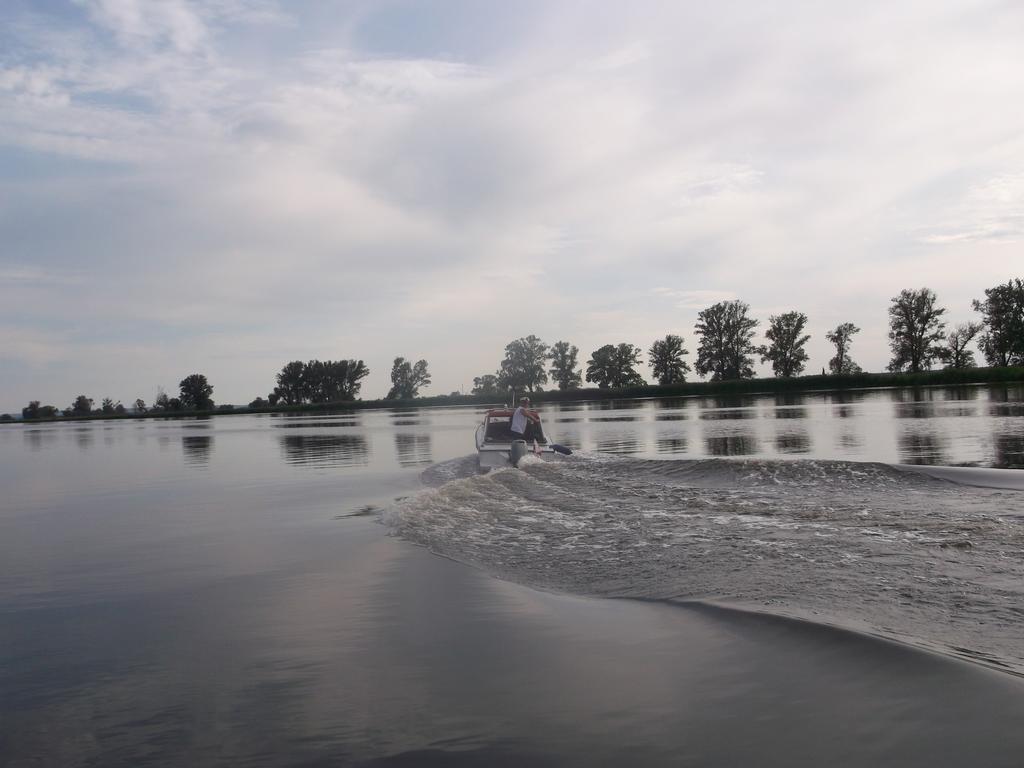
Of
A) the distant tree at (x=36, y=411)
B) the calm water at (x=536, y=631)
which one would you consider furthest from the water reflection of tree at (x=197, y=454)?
the distant tree at (x=36, y=411)

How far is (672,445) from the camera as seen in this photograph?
2791 centimetres

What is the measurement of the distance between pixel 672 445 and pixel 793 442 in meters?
4.51

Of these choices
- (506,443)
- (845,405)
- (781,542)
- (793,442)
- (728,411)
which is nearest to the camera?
(781,542)

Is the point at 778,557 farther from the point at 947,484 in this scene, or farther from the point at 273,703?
the point at 947,484

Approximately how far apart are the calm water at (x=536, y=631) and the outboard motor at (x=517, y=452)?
22.6 feet

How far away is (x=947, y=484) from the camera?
13.7 m

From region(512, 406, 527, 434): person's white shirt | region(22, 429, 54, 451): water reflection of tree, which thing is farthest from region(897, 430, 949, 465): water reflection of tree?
region(22, 429, 54, 451): water reflection of tree

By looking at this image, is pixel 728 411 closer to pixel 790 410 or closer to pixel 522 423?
pixel 790 410

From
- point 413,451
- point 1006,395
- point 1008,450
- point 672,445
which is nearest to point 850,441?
point 1008,450

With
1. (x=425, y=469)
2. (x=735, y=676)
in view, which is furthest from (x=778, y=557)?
(x=425, y=469)

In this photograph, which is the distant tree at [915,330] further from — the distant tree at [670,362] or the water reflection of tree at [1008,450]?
the water reflection of tree at [1008,450]

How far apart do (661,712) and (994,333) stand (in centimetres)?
13188

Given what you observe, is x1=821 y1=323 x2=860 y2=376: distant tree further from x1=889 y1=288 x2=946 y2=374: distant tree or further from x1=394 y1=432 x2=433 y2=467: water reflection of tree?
x1=394 y1=432 x2=433 y2=467: water reflection of tree

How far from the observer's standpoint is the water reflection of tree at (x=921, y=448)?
742 inches
